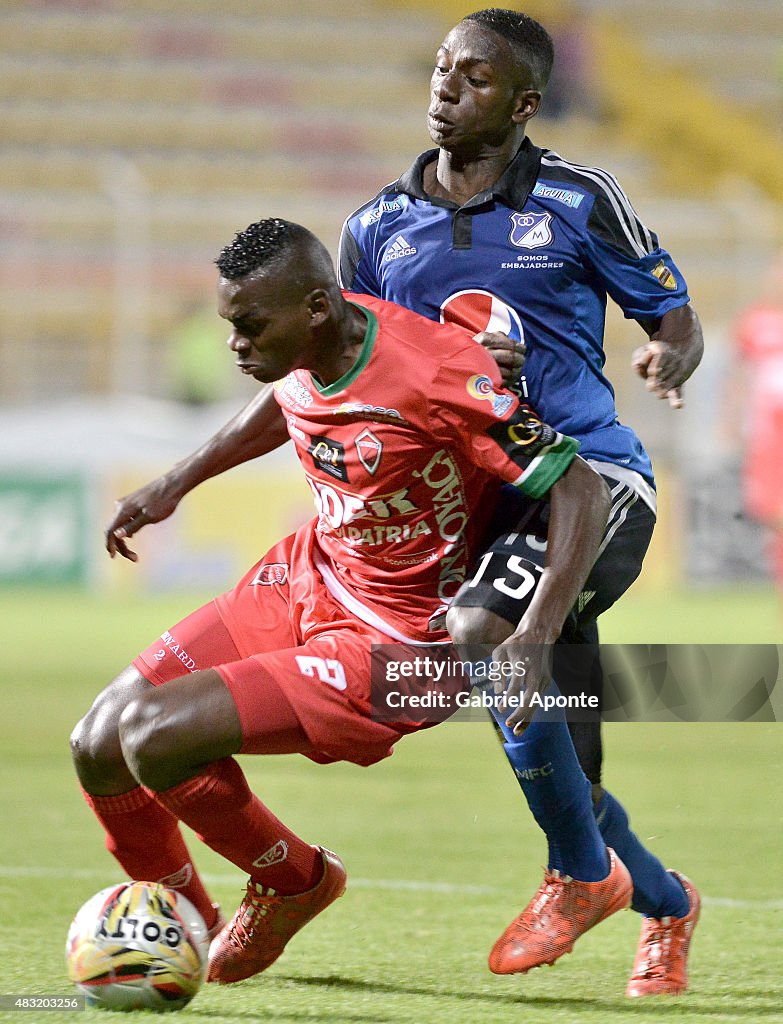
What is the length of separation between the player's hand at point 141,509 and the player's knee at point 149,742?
0.71 meters

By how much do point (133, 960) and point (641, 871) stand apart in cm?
119

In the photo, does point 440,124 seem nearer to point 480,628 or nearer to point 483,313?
point 483,313

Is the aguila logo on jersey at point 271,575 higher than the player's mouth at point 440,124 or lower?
lower

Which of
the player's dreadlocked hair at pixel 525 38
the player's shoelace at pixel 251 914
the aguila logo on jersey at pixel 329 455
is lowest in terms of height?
the player's shoelace at pixel 251 914

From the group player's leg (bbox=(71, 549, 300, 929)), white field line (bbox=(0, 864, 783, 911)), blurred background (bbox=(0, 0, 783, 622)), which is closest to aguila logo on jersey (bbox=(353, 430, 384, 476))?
player's leg (bbox=(71, 549, 300, 929))

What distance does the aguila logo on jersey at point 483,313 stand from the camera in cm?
380

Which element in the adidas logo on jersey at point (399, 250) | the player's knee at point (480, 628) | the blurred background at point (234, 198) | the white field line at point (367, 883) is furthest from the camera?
the blurred background at point (234, 198)

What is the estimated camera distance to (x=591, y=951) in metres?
4.16

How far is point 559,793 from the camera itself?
3605mm

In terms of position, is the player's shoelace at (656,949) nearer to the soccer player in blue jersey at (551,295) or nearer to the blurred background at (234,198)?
the soccer player in blue jersey at (551,295)

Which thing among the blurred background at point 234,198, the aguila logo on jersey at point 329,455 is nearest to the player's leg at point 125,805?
the aguila logo on jersey at point 329,455

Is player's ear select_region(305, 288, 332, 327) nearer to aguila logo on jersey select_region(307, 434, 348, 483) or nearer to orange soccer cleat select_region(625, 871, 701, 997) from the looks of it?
aguila logo on jersey select_region(307, 434, 348, 483)

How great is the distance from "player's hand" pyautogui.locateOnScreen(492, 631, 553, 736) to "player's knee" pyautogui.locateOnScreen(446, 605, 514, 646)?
6 centimetres

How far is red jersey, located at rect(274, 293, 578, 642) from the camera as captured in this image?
11.4 feet
